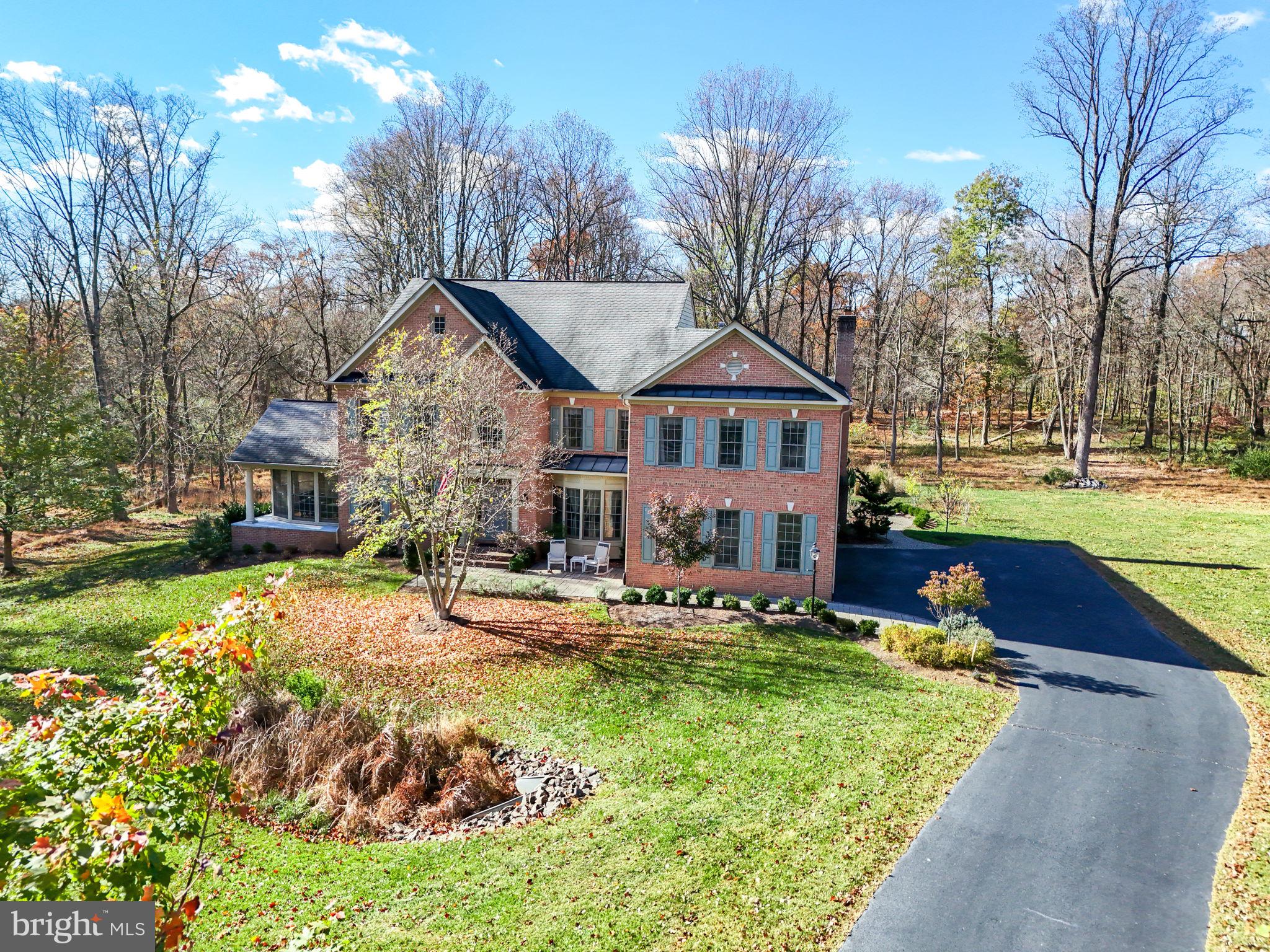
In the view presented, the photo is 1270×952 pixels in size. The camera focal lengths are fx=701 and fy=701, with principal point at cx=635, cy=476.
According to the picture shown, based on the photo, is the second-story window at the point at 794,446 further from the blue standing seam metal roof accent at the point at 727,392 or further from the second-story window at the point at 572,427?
the second-story window at the point at 572,427

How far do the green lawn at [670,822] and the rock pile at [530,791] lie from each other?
0.99 ft

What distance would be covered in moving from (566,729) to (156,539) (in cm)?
2382

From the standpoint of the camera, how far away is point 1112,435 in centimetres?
5162

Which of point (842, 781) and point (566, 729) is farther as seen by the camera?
point (566, 729)

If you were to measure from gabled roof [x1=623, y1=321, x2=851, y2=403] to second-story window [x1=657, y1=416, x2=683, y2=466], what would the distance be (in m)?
1.04

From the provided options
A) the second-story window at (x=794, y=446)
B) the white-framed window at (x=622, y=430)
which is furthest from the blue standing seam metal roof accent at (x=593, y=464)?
the second-story window at (x=794, y=446)

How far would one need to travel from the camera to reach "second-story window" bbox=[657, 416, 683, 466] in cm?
2072

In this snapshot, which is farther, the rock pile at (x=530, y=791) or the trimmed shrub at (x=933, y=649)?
the trimmed shrub at (x=933, y=649)

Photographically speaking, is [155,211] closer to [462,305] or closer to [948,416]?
[462,305]

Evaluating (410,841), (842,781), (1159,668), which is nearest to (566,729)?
(410,841)

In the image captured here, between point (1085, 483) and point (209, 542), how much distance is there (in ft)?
137

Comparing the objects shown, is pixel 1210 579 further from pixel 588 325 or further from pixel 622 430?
pixel 588 325

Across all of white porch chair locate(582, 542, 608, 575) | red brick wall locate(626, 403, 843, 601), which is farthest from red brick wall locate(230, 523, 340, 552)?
red brick wall locate(626, 403, 843, 601)

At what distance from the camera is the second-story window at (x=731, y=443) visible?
20156 millimetres
